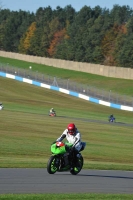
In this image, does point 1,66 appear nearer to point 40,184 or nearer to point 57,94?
point 57,94

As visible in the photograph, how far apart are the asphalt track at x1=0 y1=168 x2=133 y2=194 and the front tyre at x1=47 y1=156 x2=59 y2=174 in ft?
0.55

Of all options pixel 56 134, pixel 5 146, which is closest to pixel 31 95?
pixel 56 134

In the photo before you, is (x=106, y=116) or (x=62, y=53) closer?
(x=106, y=116)

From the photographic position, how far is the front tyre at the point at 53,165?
18833 millimetres

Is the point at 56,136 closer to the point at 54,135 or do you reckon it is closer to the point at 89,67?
the point at 54,135

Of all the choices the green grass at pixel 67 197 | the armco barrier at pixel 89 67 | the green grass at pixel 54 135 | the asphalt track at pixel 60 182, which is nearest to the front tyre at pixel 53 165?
the asphalt track at pixel 60 182

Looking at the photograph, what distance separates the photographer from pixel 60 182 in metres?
17.5

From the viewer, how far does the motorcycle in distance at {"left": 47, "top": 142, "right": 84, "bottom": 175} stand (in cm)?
1891

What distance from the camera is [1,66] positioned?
4141 inches

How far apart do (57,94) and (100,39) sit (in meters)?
59.4

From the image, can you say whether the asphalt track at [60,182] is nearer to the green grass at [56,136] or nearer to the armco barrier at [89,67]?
the green grass at [56,136]

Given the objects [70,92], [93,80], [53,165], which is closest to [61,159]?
[53,165]


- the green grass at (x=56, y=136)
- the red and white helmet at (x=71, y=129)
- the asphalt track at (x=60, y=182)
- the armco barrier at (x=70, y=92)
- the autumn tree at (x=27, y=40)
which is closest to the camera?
the asphalt track at (x=60, y=182)

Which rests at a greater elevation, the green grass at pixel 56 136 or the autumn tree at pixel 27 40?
the autumn tree at pixel 27 40
